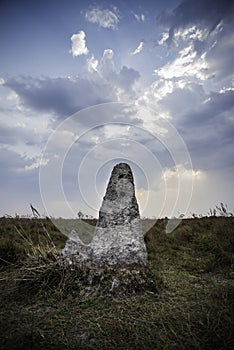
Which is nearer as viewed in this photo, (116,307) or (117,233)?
(116,307)

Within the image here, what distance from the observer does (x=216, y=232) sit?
31.9 feet

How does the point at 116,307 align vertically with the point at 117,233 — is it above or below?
below

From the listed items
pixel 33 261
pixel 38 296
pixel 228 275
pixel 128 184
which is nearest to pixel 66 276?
pixel 38 296

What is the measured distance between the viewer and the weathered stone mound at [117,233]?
16.6 feet

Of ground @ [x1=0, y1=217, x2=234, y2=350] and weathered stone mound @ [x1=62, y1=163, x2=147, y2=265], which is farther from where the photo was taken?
weathered stone mound @ [x1=62, y1=163, x2=147, y2=265]

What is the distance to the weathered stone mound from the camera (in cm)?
505

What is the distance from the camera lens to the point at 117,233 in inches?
Answer: 208

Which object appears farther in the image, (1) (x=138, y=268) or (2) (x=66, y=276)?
(1) (x=138, y=268)

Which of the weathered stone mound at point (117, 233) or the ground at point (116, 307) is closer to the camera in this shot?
the ground at point (116, 307)

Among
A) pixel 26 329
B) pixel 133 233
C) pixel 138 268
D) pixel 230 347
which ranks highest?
pixel 133 233

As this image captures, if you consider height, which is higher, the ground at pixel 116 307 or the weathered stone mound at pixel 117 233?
the weathered stone mound at pixel 117 233

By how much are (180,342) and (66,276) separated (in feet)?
7.25

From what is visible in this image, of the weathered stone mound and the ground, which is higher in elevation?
the weathered stone mound

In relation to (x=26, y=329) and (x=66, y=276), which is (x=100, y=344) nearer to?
(x=26, y=329)
